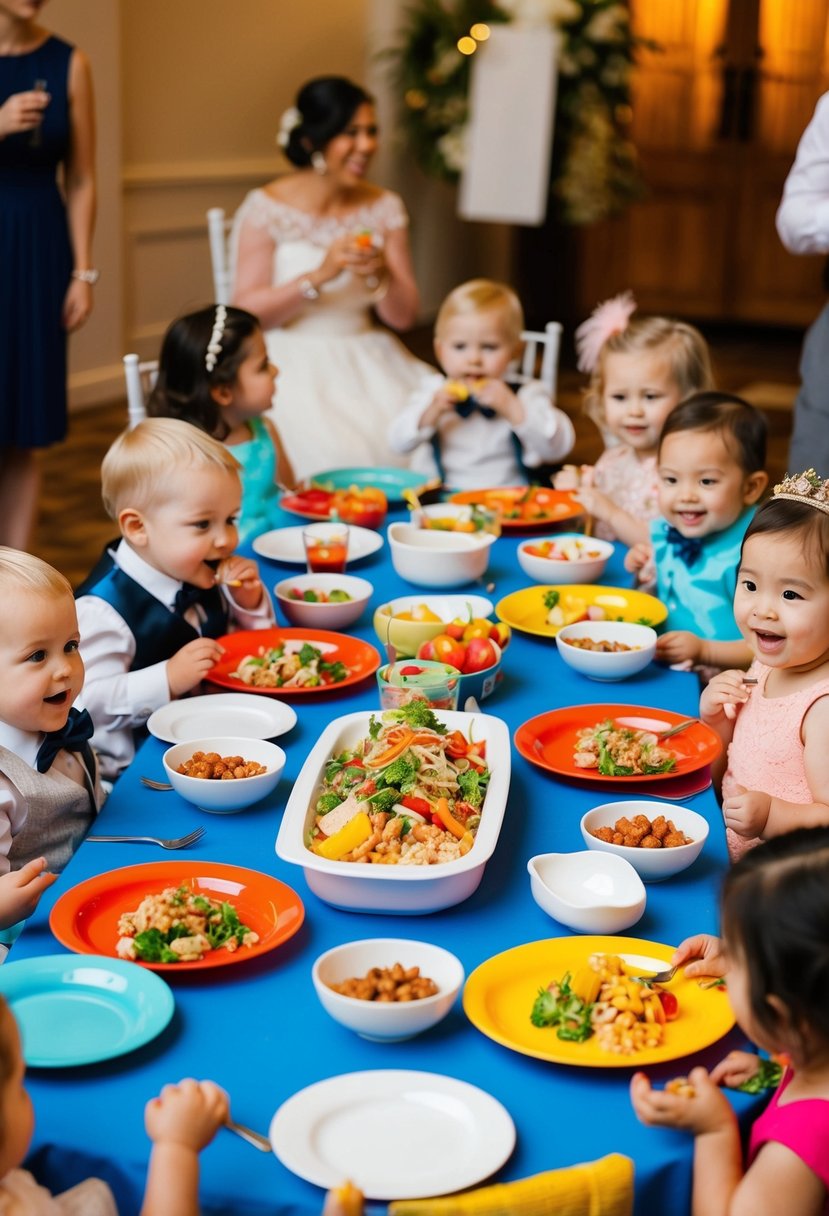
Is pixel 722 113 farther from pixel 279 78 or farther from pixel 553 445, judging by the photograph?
pixel 553 445

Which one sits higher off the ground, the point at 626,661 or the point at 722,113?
the point at 722,113

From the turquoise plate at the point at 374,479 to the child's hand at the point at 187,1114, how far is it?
87.1 inches

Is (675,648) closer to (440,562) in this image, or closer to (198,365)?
(440,562)

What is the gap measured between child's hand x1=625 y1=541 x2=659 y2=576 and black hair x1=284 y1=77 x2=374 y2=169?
6.86ft

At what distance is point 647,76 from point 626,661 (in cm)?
792

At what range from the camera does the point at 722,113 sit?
355 inches

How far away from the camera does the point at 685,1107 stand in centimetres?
117

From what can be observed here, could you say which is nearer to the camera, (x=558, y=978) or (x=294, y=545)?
(x=558, y=978)

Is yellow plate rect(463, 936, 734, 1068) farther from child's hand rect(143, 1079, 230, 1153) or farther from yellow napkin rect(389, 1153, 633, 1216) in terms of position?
child's hand rect(143, 1079, 230, 1153)

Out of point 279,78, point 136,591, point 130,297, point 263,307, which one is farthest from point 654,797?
point 279,78

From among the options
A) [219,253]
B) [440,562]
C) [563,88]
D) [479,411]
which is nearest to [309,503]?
[440,562]

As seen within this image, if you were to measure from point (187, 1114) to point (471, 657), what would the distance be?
1.01 m

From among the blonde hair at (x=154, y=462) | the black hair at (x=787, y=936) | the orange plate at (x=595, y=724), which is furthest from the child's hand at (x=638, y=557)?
the black hair at (x=787, y=936)

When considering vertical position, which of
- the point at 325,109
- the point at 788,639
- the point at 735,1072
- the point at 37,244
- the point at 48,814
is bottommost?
the point at 48,814
